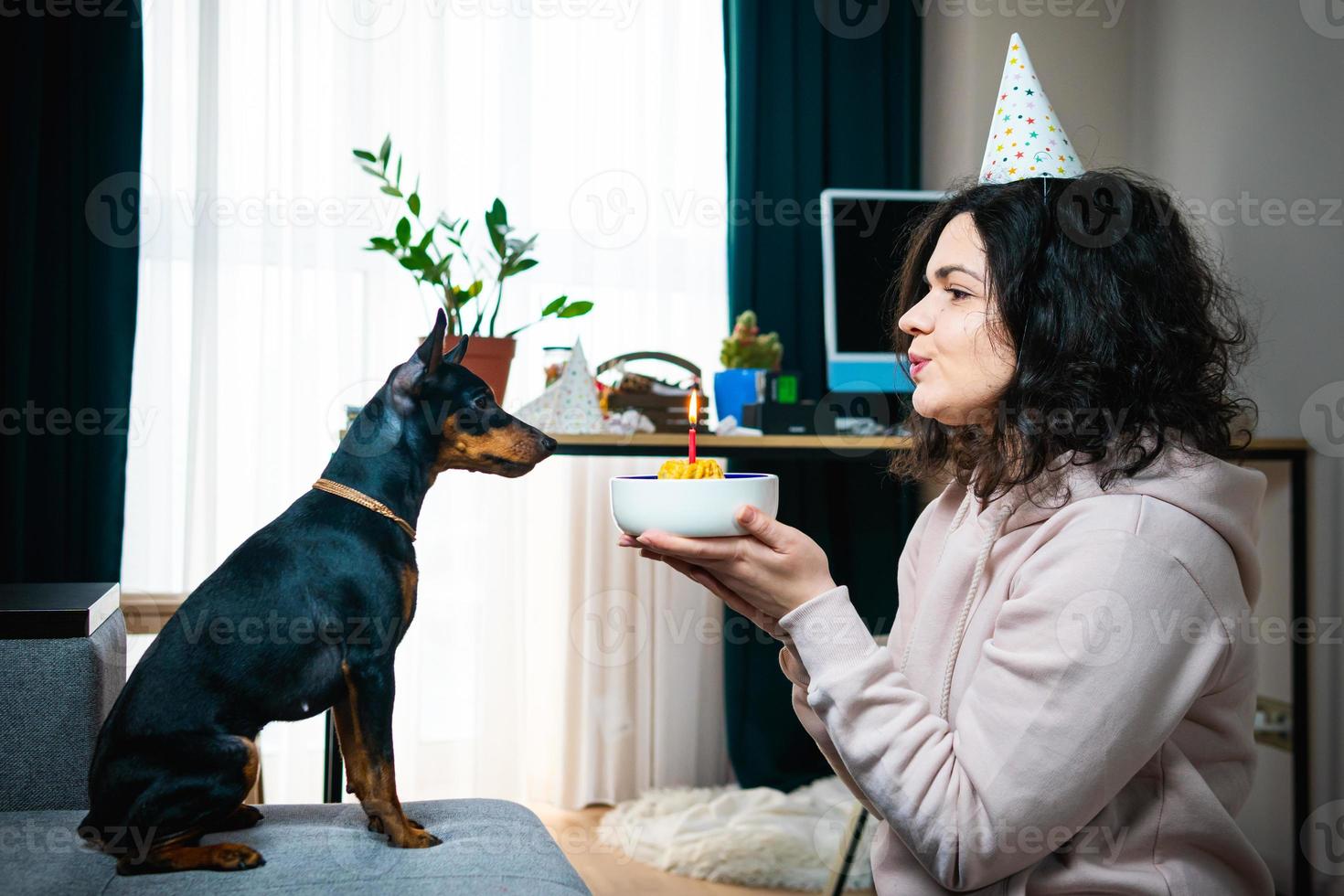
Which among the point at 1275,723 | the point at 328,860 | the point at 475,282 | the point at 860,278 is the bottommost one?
the point at 1275,723

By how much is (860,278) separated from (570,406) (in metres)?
0.86

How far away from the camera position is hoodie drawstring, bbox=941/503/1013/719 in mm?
995

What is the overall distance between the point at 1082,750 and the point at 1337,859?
5.45ft

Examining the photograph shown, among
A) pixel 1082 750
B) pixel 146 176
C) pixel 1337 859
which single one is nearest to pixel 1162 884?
pixel 1082 750

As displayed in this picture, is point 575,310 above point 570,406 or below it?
above

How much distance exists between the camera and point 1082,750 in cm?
83

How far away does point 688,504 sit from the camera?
Result: 0.89 m

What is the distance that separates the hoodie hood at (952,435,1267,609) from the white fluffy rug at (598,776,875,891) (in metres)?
1.43

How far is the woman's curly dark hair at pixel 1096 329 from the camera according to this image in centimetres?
98

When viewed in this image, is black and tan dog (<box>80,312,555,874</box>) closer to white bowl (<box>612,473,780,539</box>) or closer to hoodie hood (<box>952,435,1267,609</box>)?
white bowl (<box>612,473,780,539</box>)

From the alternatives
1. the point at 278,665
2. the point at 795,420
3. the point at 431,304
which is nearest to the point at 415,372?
the point at 278,665

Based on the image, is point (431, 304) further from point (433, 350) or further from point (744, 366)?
point (433, 350)

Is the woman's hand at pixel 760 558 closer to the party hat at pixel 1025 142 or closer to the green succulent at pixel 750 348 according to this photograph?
the party hat at pixel 1025 142

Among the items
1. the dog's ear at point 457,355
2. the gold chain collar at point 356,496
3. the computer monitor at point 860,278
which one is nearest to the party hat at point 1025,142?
the dog's ear at point 457,355
